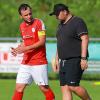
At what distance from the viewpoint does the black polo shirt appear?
8695 mm

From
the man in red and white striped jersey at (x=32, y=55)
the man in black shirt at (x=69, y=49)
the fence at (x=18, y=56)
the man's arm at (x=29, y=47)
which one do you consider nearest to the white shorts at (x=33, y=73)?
the man in red and white striped jersey at (x=32, y=55)

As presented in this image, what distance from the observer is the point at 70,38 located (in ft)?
28.9

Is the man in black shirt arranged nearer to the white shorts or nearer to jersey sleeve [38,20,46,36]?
jersey sleeve [38,20,46,36]

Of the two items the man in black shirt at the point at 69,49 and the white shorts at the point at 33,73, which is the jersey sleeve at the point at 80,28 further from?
the white shorts at the point at 33,73

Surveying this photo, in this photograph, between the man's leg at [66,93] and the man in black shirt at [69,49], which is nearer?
the man in black shirt at [69,49]

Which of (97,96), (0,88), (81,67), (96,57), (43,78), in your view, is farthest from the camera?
(96,57)

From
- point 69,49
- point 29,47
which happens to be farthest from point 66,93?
point 29,47

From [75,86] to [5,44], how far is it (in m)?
7.38

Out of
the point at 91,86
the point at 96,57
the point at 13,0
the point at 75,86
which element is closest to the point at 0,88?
the point at 91,86

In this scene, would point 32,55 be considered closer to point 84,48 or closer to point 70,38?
point 70,38

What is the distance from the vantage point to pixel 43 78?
9594 millimetres

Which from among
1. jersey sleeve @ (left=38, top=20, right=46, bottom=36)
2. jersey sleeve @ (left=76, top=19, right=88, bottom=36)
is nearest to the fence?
jersey sleeve @ (left=38, top=20, right=46, bottom=36)

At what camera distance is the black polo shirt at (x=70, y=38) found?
28.5ft

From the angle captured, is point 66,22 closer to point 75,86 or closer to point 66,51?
point 66,51
